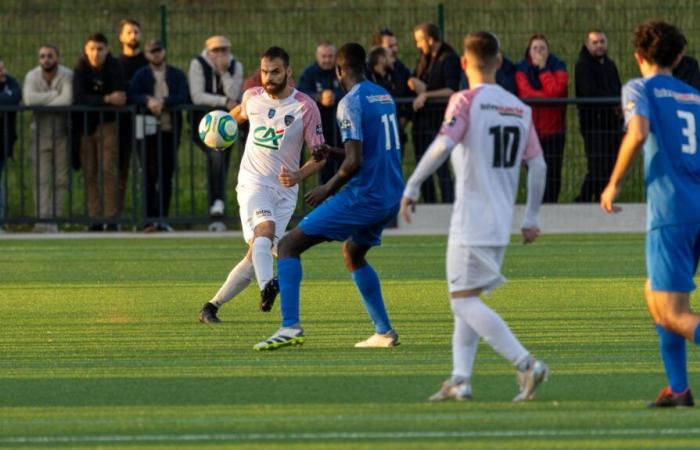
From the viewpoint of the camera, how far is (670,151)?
8.67 m

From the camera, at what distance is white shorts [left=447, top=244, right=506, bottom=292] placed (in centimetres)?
885

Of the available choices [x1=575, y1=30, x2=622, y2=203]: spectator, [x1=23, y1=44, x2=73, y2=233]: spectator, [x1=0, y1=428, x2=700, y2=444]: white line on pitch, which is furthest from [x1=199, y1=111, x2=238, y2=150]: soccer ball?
[x1=575, y1=30, x2=622, y2=203]: spectator

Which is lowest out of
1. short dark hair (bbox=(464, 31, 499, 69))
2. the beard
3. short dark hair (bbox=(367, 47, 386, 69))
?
the beard

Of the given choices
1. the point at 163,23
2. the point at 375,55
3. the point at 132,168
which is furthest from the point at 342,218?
the point at 163,23

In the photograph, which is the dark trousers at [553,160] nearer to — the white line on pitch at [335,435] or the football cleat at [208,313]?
the football cleat at [208,313]

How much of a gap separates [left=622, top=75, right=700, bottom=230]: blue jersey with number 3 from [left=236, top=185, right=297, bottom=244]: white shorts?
14.6 ft

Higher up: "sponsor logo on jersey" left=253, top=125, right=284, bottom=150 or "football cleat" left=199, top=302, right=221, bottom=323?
"sponsor logo on jersey" left=253, top=125, right=284, bottom=150

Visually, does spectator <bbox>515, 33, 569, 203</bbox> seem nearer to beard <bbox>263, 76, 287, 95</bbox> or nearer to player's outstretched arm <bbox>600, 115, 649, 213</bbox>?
beard <bbox>263, 76, 287, 95</bbox>

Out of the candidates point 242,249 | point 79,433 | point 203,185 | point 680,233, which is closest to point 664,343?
point 680,233

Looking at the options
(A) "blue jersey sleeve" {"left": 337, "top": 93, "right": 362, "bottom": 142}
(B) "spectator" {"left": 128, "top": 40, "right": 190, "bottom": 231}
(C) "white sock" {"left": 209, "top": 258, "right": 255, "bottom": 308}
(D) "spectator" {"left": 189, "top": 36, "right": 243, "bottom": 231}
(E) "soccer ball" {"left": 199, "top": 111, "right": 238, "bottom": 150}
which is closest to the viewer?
(A) "blue jersey sleeve" {"left": 337, "top": 93, "right": 362, "bottom": 142}

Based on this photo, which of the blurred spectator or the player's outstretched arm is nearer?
the player's outstretched arm

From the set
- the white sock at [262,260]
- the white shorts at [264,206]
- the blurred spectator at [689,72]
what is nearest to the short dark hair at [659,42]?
the white sock at [262,260]

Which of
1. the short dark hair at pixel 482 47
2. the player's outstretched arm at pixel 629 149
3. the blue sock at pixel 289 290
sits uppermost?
the short dark hair at pixel 482 47

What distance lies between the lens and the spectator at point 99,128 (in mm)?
22141
